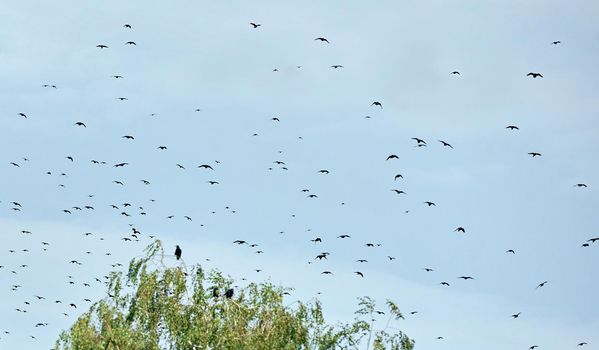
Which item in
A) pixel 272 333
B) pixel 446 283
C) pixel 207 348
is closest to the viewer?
pixel 207 348

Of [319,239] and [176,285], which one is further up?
[319,239]

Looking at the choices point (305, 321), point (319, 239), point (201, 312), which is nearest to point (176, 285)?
point (201, 312)

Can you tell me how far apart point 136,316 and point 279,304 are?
4658mm

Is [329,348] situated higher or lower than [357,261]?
lower

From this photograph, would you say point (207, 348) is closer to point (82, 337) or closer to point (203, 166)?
point (82, 337)

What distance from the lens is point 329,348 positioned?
118ft

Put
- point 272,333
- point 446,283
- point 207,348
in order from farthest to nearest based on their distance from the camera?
point 446,283, point 272,333, point 207,348

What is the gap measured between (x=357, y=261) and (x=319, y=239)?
207cm

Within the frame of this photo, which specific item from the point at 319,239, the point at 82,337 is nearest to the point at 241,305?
the point at 82,337

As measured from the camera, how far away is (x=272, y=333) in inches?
1356

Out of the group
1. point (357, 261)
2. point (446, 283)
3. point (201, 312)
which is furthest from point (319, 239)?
point (201, 312)

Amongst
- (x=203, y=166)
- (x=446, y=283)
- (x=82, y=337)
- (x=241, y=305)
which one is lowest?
(x=82, y=337)

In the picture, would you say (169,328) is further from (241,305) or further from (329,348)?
(329,348)

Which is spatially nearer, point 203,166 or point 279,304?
point 279,304
